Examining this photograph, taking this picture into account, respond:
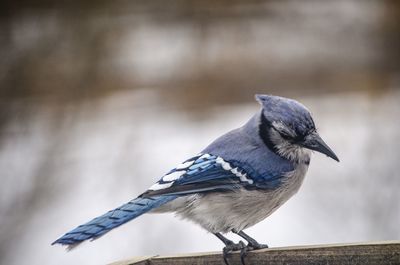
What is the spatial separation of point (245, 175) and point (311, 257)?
538 mm

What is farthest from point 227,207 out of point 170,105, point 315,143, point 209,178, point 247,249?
point 170,105

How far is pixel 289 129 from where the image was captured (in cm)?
247

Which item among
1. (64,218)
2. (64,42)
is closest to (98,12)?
(64,42)

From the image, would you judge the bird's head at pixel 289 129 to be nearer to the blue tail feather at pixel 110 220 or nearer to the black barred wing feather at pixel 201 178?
the black barred wing feather at pixel 201 178

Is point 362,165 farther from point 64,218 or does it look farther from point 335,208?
point 64,218

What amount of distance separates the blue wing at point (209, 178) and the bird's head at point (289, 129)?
0.30 ft

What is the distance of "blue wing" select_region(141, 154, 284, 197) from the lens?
235cm

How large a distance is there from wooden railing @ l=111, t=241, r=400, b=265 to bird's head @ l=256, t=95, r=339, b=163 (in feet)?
Result: 1.26

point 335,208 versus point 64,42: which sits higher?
point 64,42

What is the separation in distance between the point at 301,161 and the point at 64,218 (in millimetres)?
1803

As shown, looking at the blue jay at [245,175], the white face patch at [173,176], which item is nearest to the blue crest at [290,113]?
the blue jay at [245,175]

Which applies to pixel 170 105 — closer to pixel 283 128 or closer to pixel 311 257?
pixel 283 128

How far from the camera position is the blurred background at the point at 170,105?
13.2ft

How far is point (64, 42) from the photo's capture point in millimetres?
4527
